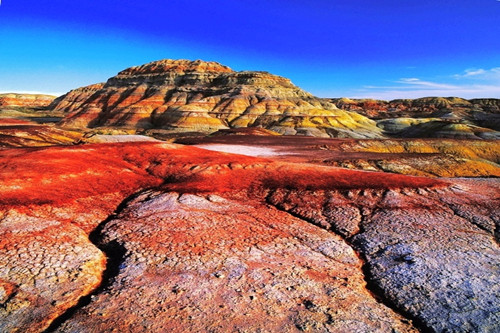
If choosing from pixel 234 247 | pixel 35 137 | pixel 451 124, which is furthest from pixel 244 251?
pixel 451 124

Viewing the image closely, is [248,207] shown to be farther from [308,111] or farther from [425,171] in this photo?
[308,111]

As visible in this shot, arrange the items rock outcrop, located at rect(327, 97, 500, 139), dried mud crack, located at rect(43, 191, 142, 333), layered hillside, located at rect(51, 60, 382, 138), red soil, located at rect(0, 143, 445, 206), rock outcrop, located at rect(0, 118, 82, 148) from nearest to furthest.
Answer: dried mud crack, located at rect(43, 191, 142, 333) → red soil, located at rect(0, 143, 445, 206) → rock outcrop, located at rect(0, 118, 82, 148) → rock outcrop, located at rect(327, 97, 500, 139) → layered hillside, located at rect(51, 60, 382, 138)

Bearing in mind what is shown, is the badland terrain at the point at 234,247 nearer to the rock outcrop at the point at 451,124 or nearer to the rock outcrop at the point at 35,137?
the rock outcrop at the point at 35,137

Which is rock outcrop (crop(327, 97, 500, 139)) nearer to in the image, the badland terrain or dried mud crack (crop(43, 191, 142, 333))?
the badland terrain

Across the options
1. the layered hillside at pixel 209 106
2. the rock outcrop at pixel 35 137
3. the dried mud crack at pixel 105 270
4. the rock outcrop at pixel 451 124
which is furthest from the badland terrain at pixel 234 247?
the rock outcrop at pixel 451 124

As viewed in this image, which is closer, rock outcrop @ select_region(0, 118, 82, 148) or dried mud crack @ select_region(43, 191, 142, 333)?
dried mud crack @ select_region(43, 191, 142, 333)

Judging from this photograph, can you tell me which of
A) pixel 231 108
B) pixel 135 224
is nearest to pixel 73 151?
pixel 135 224

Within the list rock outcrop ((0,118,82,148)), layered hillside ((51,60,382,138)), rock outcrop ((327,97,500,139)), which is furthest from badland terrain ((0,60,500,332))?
rock outcrop ((327,97,500,139))

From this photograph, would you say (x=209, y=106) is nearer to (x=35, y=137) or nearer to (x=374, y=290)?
(x=35, y=137)
